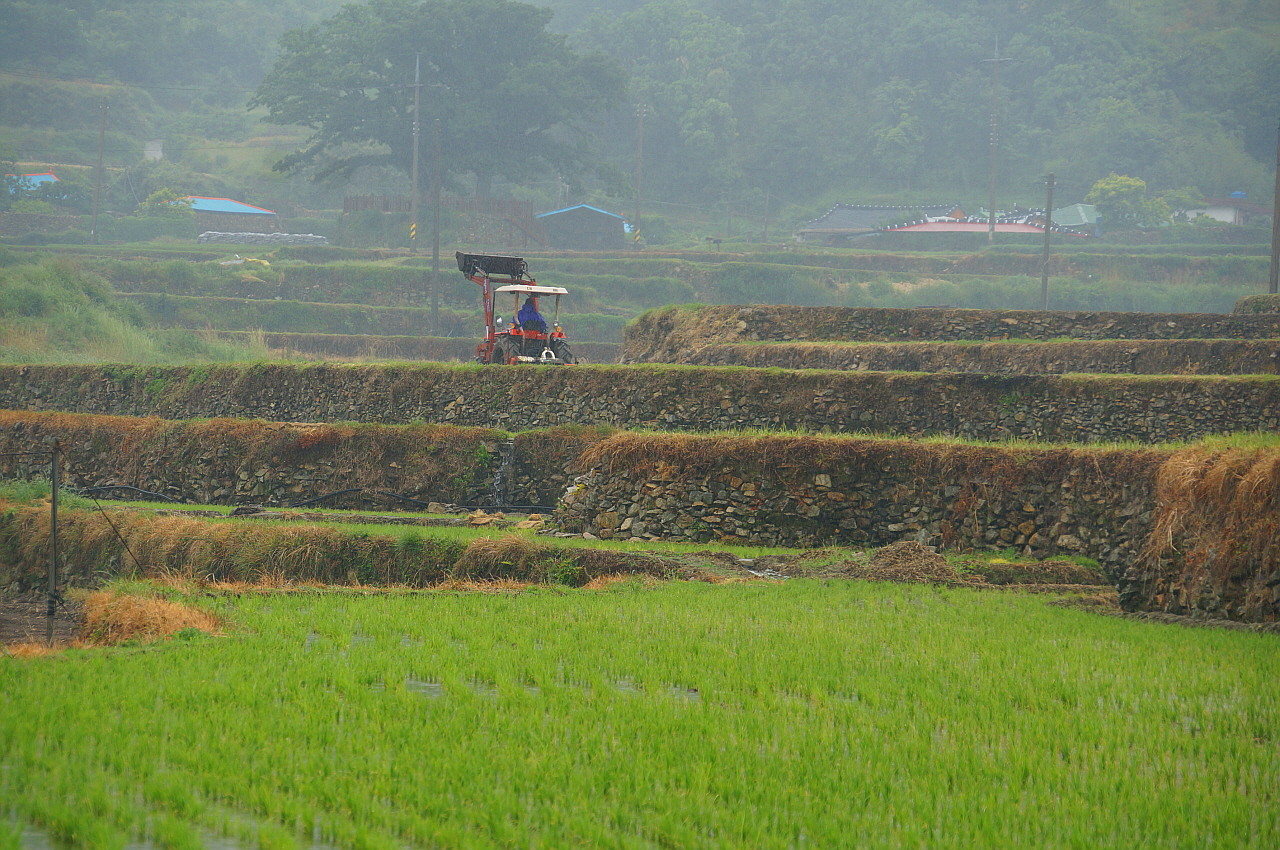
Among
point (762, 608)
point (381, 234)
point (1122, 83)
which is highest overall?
point (1122, 83)

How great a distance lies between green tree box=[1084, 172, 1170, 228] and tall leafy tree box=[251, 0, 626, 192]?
32.0 metres

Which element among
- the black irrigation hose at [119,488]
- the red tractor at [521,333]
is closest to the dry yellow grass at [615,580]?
the black irrigation hose at [119,488]

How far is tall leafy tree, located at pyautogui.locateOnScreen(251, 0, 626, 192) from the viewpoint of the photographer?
62875 mm

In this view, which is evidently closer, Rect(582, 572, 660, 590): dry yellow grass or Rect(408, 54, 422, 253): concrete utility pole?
Rect(582, 572, 660, 590): dry yellow grass

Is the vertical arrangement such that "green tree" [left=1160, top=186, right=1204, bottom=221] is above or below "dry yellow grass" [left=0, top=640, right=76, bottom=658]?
above

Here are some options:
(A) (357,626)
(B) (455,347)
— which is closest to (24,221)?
(B) (455,347)

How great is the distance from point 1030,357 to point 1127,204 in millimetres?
55253

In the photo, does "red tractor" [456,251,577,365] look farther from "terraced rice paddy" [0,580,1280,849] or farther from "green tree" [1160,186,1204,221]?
"green tree" [1160,186,1204,221]

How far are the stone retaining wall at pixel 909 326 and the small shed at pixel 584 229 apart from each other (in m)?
36.6

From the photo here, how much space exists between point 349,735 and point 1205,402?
16.4 meters

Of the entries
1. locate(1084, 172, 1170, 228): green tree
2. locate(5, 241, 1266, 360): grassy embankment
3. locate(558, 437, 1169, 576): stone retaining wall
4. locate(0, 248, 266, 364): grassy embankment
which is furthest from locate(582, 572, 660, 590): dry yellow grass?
locate(1084, 172, 1170, 228): green tree

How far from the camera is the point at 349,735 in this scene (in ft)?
22.2

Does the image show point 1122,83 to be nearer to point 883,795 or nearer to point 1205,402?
point 1205,402

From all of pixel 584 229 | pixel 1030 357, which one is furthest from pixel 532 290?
pixel 584 229
